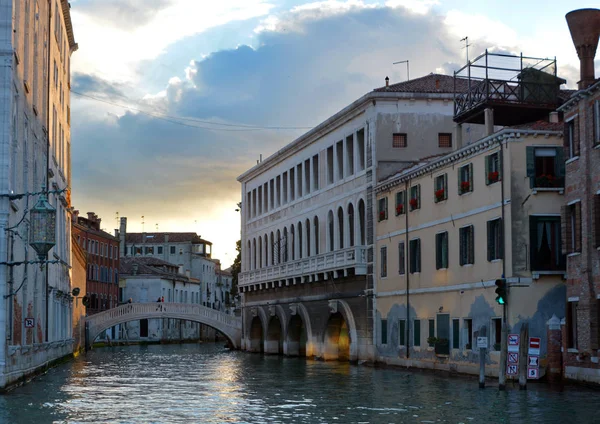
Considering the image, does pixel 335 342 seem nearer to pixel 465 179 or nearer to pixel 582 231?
pixel 465 179

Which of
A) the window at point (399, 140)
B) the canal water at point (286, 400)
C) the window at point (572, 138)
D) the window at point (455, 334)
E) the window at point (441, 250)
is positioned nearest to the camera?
the canal water at point (286, 400)

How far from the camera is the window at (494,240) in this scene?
32688 millimetres

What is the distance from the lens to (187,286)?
114 metres

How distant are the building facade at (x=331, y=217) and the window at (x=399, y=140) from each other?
4cm

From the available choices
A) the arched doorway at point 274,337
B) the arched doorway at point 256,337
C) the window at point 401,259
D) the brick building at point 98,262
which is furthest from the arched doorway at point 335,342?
the brick building at point 98,262

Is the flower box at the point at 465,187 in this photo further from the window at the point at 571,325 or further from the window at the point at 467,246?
the window at the point at 571,325

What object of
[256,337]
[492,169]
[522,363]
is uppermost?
[492,169]

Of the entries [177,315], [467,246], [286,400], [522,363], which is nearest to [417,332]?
[467,246]

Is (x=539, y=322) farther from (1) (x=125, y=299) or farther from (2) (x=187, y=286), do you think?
(2) (x=187, y=286)

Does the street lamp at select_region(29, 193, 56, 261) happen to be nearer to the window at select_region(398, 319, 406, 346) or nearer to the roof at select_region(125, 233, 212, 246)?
the window at select_region(398, 319, 406, 346)

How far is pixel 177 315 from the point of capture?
70.4 m

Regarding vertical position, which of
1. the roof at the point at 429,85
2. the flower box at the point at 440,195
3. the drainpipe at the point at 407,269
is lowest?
the drainpipe at the point at 407,269

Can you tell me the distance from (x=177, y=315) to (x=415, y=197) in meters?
33.9

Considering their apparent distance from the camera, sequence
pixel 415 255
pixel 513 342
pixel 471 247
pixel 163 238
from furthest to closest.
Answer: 1. pixel 163 238
2. pixel 415 255
3. pixel 471 247
4. pixel 513 342
